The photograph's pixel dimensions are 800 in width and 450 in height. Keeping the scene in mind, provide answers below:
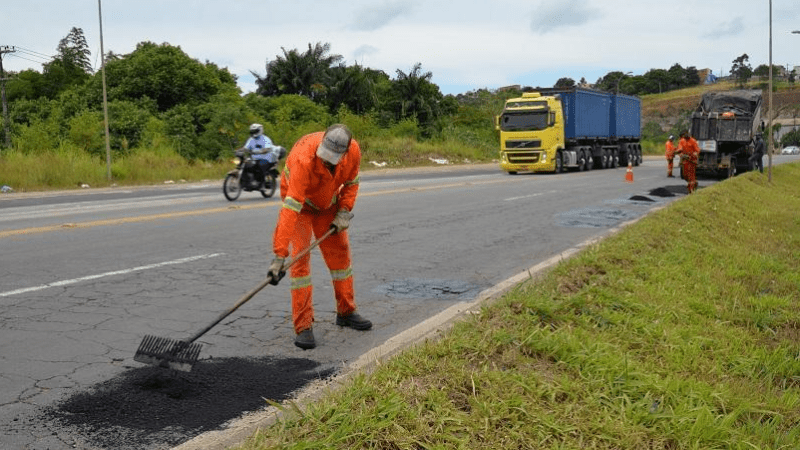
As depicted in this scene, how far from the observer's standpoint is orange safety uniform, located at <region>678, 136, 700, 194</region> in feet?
58.5

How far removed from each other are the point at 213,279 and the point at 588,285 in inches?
139

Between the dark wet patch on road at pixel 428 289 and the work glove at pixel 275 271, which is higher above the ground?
the work glove at pixel 275 271

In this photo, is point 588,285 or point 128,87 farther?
point 128,87

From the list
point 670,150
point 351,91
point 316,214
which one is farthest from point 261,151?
point 351,91

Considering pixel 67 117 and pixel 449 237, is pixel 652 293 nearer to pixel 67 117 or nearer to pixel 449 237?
pixel 449 237

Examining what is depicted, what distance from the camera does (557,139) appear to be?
1190 inches

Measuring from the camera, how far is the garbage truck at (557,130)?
97.5 feet

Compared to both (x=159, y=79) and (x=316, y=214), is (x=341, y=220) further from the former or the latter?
(x=159, y=79)

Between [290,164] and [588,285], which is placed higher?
[290,164]

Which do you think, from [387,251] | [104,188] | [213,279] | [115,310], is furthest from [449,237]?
[104,188]

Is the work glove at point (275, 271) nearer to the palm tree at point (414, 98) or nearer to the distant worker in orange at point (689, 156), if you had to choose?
the distant worker in orange at point (689, 156)

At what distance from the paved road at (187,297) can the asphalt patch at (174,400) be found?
0.04 ft

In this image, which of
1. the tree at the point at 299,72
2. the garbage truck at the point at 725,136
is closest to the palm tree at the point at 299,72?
the tree at the point at 299,72

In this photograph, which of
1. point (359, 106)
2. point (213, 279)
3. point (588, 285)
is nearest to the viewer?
point (588, 285)
